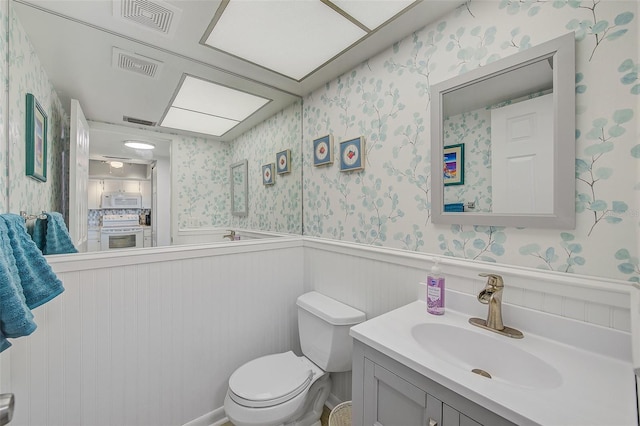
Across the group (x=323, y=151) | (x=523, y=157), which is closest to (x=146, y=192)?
(x=323, y=151)

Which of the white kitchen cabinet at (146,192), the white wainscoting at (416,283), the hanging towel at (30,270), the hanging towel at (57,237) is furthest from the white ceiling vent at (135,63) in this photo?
the white wainscoting at (416,283)

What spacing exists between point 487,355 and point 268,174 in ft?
5.50

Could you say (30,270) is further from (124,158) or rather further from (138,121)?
(138,121)

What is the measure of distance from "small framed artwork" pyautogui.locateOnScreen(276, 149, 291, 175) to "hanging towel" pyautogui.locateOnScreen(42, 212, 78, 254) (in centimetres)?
126

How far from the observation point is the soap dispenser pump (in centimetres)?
110

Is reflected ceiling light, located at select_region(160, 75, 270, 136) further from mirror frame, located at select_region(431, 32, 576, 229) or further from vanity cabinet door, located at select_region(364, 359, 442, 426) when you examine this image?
vanity cabinet door, located at select_region(364, 359, 442, 426)

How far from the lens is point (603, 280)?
2.73 ft

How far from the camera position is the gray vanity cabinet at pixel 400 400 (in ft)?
2.21

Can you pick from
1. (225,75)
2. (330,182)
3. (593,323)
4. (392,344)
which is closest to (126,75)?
(225,75)

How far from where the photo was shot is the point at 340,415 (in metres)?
1.32

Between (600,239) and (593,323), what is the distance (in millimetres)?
270

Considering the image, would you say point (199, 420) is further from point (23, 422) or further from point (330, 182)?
point (330, 182)

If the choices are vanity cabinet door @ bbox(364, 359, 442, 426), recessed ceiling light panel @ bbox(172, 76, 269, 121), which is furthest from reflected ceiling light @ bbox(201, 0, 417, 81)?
vanity cabinet door @ bbox(364, 359, 442, 426)

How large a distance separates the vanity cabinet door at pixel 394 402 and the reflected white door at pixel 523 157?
0.74m
